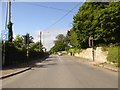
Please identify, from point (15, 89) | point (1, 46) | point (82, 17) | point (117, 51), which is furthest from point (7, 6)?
point (15, 89)

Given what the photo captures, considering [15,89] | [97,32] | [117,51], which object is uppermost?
[97,32]

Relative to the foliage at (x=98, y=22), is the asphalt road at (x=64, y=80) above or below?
below

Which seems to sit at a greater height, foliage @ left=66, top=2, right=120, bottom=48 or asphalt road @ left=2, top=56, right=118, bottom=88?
foliage @ left=66, top=2, right=120, bottom=48

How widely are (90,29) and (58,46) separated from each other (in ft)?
458

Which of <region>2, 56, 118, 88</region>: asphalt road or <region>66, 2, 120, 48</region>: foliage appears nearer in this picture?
<region>2, 56, 118, 88</region>: asphalt road

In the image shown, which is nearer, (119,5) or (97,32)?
(119,5)

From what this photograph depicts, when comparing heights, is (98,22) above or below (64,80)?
above

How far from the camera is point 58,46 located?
191m

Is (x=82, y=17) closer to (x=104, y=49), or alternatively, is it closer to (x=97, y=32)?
(x=97, y=32)

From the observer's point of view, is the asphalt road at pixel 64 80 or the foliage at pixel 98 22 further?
the foliage at pixel 98 22

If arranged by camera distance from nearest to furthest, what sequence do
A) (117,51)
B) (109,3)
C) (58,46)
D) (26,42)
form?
1. (117,51)
2. (26,42)
3. (109,3)
4. (58,46)

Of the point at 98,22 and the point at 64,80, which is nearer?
the point at 64,80

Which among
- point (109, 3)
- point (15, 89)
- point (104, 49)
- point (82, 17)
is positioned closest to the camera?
point (15, 89)

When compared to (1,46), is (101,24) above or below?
above
